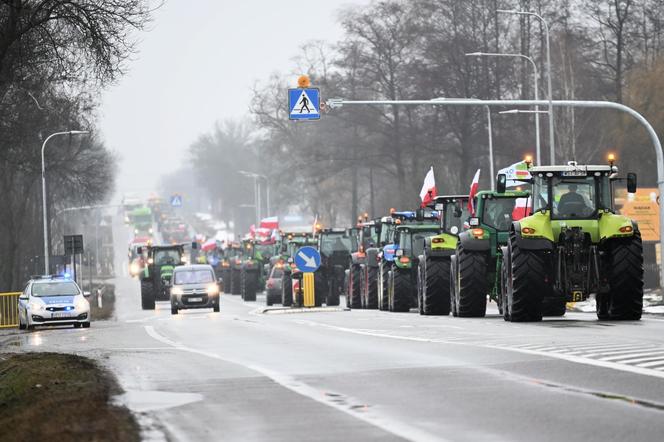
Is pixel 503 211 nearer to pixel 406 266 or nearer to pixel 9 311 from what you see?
pixel 406 266

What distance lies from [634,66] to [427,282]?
3467 centimetres

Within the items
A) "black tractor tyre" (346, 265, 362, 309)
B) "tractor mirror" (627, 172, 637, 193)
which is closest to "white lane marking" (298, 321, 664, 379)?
"tractor mirror" (627, 172, 637, 193)

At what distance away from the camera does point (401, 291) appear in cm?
3988

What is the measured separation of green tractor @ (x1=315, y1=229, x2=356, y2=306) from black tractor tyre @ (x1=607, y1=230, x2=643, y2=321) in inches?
1061

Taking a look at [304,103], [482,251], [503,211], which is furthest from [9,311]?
[482,251]

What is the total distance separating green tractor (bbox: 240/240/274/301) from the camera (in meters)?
70.9

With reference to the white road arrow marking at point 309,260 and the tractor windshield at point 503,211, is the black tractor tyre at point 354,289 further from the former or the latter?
the tractor windshield at point 503,211

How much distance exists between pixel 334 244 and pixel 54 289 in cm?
1582

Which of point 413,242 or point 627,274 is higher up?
point 413,242

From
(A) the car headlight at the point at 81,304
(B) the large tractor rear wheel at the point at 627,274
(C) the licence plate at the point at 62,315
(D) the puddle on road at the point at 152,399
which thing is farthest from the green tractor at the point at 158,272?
(D) the puddle on road at the point at 152,399

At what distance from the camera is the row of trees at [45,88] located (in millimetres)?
34781

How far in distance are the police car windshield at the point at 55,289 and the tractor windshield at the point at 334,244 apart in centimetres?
1513

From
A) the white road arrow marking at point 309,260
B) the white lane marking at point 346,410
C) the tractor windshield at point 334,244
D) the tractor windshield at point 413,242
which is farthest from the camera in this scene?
the tractor windshield at point 334,244

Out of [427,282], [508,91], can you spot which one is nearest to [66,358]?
[427,282]
